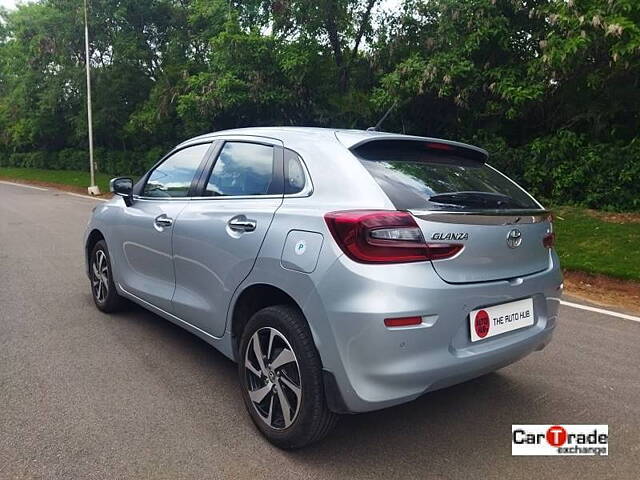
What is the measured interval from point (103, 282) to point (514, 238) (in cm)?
376

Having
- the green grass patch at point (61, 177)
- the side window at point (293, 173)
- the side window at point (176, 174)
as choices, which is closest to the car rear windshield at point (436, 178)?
the side window at point (293, 173)

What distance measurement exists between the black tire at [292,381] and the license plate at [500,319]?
31.4 inches

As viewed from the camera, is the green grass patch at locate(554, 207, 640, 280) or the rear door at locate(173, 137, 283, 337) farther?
the green grass patch at locate(554, 207, 640, 280)

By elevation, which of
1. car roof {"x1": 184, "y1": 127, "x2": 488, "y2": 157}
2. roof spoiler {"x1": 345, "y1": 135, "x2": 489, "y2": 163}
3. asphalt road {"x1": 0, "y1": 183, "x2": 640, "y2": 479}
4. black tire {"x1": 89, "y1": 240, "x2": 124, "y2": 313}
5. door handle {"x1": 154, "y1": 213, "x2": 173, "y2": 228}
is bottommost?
asphalt road {"x1": 0, "y1": 183, "x2": 640, "y2": 479}

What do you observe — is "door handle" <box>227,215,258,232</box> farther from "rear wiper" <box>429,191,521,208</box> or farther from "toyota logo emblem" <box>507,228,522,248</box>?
"toyota logo emblem" <box>507,228,522,248</box>

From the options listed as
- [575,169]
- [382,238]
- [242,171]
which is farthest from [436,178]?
[575,169]

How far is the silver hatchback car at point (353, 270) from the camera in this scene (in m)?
2.42

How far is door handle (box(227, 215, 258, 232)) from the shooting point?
2973 mm

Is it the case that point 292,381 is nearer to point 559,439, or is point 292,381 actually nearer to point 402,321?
point 402,321

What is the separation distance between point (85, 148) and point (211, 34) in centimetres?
1609

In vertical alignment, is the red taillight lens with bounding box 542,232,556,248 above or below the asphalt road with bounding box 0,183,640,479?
above

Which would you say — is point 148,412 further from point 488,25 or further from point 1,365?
point 488,25

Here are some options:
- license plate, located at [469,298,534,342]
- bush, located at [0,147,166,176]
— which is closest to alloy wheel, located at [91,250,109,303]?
license plate, located at [469,298,534,342]

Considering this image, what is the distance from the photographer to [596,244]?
8422mm
